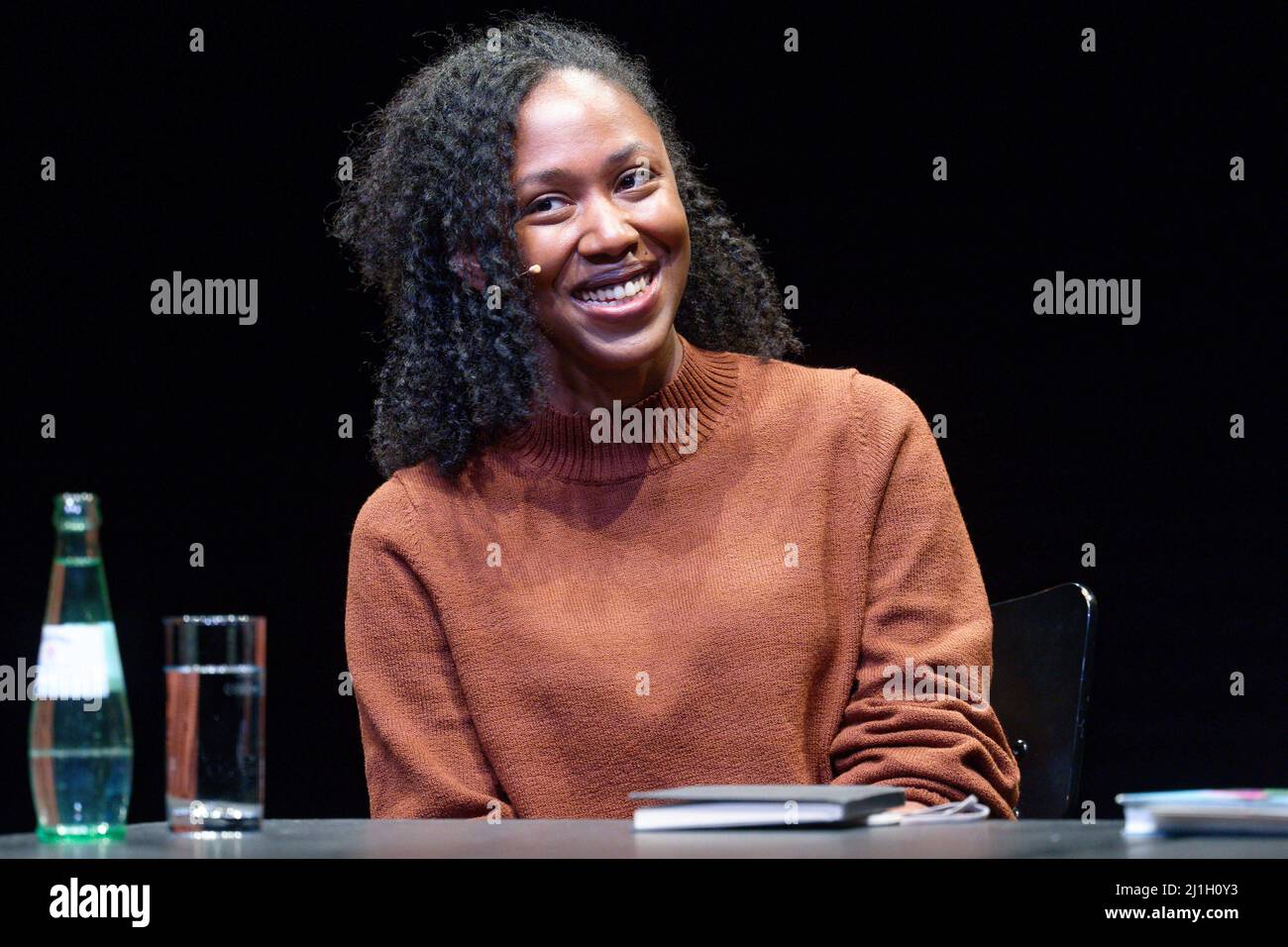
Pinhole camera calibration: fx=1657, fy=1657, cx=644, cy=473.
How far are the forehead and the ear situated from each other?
0.16 meters

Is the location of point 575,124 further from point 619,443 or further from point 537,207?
point 619,443

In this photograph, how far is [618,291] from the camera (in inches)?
83.7

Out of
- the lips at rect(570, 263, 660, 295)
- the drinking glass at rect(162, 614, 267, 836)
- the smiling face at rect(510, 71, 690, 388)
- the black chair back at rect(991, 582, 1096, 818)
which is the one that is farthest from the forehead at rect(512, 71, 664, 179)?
the drinking glass at rect(162, 614, 267, 836)

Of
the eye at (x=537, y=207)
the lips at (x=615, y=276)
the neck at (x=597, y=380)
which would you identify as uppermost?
the eye at (x=537, y=207)

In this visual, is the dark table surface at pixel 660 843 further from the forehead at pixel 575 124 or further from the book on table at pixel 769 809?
the forehead at pixel 575 124

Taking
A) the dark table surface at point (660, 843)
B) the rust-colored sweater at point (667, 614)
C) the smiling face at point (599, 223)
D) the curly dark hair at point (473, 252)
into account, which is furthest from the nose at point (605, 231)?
the dark table surface at point (660, 843)

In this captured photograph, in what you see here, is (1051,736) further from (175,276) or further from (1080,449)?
(175,276)

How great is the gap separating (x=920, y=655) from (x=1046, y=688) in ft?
0.92

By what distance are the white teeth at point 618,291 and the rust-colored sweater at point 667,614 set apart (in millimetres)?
159

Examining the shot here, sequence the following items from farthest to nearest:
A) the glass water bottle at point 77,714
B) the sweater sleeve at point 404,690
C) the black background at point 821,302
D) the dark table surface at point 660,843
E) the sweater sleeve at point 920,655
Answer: the black background at point 821,302
the sweater sleeve at point 404,690
the sweater sleeve at point 920,655
the glass water bottle at point 77,714
the dark table surface at point 660,843

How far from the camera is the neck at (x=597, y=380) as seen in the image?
220cm

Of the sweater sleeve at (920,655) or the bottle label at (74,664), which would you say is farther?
the sweater sleeve at (920,655)

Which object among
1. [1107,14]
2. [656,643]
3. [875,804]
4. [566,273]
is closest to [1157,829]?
[875,804]
